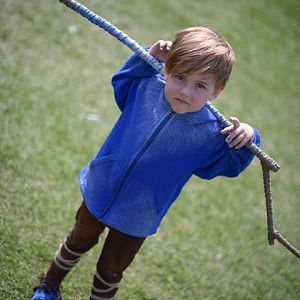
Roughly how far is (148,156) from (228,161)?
347 millimetres

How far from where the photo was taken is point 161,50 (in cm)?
192

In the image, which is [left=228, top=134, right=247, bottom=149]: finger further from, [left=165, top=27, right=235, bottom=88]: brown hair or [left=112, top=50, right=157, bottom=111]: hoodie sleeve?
[left=112, top=50, right=157, bottom=111]: hoodie sleeve

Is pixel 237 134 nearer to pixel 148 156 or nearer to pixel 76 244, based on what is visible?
pixel 148 156

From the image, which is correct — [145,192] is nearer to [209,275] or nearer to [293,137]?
[209,275]

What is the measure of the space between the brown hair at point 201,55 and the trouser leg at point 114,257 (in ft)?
2.69

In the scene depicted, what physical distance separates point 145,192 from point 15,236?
1212 mm

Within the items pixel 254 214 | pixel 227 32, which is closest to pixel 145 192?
pixel 254 214

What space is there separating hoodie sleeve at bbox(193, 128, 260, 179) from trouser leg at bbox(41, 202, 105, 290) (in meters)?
0.61

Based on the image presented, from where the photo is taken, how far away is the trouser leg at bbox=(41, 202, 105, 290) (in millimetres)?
2156

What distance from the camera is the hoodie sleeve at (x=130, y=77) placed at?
1931 mm

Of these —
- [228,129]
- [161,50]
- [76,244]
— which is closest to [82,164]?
[76,244]

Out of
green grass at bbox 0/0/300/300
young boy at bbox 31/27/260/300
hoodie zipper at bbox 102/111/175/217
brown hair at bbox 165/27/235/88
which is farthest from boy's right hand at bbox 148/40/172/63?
green grass at bbox 0/0/300/300

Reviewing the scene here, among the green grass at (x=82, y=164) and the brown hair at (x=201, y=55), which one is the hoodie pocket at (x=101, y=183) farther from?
the green grass at (x=82, y=164)

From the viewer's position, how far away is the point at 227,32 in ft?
23.7
